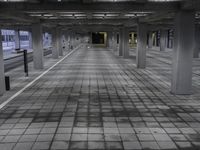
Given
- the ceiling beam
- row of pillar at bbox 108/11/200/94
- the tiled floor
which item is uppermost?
the ceiling beam

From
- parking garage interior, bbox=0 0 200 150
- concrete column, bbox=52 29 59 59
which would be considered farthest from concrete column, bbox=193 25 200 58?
concrete column, bbox=52 29 59 59

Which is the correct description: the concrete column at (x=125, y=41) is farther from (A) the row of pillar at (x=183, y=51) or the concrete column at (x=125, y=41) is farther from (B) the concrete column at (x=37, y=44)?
(A) the row of pillar at (x=183, y=51)

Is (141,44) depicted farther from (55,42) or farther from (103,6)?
(55,42)

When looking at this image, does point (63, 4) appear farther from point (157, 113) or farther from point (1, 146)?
point (1, 146)

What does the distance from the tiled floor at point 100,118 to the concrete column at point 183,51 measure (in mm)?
854

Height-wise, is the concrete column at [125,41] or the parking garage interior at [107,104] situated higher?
the concrete column at [125,41]

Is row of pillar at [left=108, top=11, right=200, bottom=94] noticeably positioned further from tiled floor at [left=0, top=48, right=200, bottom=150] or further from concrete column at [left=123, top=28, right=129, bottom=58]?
concrete column at [left=123, top=28, right=129, bottom=58]

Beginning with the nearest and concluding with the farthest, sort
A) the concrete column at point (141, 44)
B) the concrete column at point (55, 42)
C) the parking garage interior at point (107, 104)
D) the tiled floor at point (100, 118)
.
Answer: the tiled floor at point (100, 118) < the parking garage interior at point (107, 104) < the concrete column at point (141, 44) < the concrete column at point (55, 42)

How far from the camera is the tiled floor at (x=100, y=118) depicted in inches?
384

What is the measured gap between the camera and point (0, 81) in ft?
55.8

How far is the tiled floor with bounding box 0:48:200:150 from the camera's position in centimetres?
977

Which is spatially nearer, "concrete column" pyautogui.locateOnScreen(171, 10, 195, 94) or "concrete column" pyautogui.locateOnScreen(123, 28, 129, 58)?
"concrete column" pyautogui.locateOnScreen(171, 10, 195, 94)

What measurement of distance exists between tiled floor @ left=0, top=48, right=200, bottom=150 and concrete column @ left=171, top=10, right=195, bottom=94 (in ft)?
2.80

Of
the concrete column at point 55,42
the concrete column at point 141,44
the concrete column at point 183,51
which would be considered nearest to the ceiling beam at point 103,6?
the concrete column at point 183,51
